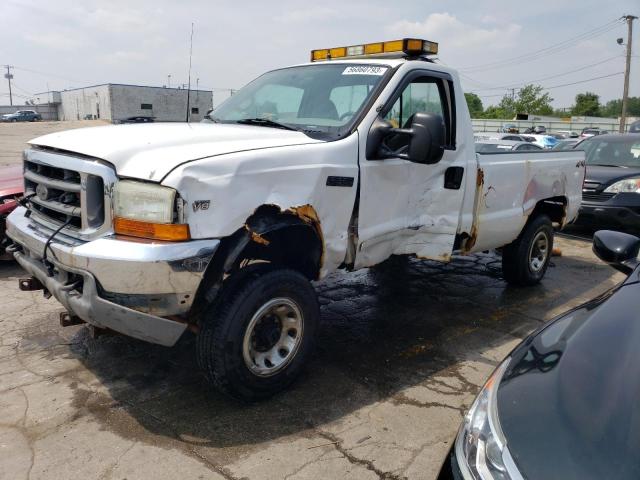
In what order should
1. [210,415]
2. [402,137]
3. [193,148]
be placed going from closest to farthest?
[193,148] < [210,415] < [402,137]

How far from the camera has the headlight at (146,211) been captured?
9.01 ft

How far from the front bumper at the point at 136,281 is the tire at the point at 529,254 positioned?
402 centimetres

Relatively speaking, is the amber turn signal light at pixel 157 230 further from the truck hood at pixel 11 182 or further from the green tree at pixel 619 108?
the green tree at pixel 619 108

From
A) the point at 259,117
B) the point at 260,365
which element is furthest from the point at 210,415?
the point at 259,117

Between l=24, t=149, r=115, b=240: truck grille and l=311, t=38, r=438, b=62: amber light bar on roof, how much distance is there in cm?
249

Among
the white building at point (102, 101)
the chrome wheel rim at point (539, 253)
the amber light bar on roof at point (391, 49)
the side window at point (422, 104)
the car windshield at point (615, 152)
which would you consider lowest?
the chrome wheel rim at point (539, 253)

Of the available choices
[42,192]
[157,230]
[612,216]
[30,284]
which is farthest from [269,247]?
[612,216]

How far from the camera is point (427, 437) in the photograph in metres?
3.09

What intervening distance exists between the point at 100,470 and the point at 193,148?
1.71 m

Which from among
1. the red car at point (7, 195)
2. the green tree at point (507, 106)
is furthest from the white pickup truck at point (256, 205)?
the green tree at point (507, 106)

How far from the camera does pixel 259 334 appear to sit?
10.7ft

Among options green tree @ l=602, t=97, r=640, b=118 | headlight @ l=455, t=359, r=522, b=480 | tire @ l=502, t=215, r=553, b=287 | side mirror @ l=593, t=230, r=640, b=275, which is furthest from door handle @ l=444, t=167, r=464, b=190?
green tree @ l=602, t=97, r=640, b=118

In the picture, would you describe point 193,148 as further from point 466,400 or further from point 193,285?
point 466,400

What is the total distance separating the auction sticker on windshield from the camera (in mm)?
4027
